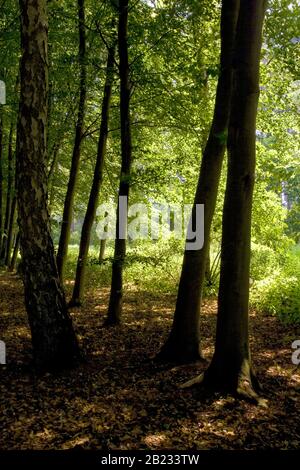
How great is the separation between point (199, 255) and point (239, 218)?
175cm

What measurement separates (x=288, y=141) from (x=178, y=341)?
6772 millimetres

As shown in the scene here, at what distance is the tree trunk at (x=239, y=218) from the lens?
16.6 ft

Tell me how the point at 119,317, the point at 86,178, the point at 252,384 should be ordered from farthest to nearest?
1. the point at 86,178
2. the point at 119,317
3. the point at 252,384

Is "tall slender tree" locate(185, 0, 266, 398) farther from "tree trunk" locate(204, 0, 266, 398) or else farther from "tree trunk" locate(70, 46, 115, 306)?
"tree trunk" locate(70, 46, 115, 306)

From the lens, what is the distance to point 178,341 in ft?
22.4

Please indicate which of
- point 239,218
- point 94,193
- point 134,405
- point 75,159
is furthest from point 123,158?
point 134,405

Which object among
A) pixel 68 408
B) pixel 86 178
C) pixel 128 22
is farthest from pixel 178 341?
pixel 86 178

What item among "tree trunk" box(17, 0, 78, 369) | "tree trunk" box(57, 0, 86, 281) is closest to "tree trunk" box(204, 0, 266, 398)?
"tree trunk" box(17, 0, 78, 369)

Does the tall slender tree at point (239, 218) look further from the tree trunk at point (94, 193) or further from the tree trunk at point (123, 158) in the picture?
the tree trunk at point (94, 193)

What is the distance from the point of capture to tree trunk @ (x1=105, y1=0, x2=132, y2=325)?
328 inches

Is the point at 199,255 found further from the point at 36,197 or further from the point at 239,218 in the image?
the point at 36,197

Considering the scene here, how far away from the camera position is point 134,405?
519 cm

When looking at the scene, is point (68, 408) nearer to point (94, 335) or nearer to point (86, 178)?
point (94, 335)
